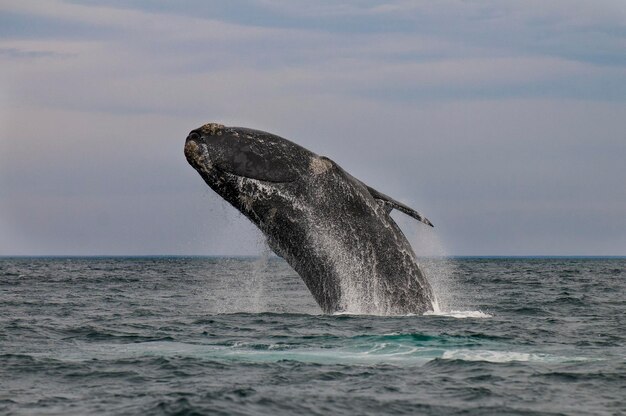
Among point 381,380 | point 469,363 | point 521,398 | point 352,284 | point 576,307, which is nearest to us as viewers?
point 521,398

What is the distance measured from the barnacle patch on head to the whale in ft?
0.06

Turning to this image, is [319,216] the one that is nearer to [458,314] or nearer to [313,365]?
[313,365]

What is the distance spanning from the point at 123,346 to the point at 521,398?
7.63 m

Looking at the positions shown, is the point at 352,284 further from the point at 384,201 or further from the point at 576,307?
the point at 576,307

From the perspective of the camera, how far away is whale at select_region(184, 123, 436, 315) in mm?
16062

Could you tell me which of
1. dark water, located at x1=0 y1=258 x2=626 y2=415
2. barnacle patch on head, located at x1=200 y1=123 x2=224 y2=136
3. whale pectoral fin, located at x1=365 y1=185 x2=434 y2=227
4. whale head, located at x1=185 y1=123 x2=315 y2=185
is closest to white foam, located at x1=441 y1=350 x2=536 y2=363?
dark water, located at x1=0 y1=258 x2=626 y2=415

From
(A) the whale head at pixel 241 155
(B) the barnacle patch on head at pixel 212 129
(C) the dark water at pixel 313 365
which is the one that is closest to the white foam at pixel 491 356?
(C) the dark water at pixel 313 365

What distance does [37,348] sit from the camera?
53.3 ft

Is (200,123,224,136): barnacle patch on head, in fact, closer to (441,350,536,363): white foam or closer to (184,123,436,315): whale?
(184,123,436,315): whale

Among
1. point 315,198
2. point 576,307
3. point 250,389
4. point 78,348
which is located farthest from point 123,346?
point 576,307

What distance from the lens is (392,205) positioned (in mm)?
17047

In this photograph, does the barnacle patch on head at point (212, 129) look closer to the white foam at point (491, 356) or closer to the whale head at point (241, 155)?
the whale head at point (241, 155)

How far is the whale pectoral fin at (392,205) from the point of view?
53.9 feet

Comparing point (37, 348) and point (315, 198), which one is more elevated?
point (315, 198)
